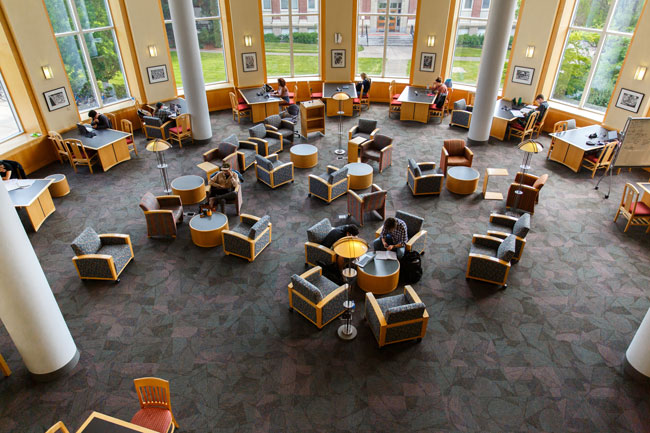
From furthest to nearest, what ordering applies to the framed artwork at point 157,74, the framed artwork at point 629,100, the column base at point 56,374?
the framed artwork at point 157,74
the framed artwork at point 629,100
the column base at point 56,374

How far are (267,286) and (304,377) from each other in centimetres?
214

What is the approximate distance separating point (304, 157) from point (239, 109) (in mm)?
4712

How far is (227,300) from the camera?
7.66m

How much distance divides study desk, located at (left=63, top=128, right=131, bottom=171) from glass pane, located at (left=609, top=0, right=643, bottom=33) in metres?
14.8

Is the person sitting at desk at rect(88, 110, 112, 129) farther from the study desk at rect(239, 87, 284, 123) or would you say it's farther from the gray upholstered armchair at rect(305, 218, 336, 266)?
the gray upholstered armchair at rect(305, 218, 336, 266)

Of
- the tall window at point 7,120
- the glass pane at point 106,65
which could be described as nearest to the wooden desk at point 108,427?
the tall window at point 7,120

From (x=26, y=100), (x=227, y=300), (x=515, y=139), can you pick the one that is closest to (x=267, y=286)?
(x=227, y=300)

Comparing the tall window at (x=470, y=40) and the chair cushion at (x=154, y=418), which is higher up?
the tall window at (x=470, y=40)

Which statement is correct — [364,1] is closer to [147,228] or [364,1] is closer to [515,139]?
[515,139]

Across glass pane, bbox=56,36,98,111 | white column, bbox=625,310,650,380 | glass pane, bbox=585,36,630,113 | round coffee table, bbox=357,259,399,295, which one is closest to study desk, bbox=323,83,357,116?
glass pane, bbox=585,36,630,113

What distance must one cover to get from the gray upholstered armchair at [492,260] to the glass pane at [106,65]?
42.1 ft

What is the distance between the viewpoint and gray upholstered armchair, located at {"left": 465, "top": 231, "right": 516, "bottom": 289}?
7.64 metres

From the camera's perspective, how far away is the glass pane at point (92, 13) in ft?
43.3

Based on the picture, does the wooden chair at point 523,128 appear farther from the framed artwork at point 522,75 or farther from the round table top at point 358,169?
the round table top at point 358,169
